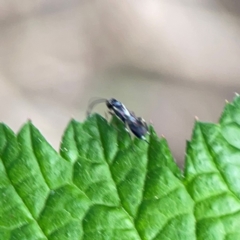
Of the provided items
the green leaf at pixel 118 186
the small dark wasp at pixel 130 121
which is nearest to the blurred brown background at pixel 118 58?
the small dark wasp at pixel 130 121

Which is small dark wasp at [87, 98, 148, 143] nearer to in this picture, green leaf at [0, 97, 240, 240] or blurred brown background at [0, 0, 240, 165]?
green leaf at [0, 97, 240, 240]

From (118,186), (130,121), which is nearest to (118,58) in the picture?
(130,121)

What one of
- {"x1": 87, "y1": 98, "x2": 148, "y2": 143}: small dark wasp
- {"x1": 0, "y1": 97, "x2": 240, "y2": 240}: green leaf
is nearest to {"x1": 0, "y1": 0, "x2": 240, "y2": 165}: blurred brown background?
{"x1": 87, "y1": 98, "x2": 148, "y2": 143}: small dark wasp

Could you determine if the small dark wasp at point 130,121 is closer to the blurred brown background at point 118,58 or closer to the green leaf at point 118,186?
the green leaf at point 118,186

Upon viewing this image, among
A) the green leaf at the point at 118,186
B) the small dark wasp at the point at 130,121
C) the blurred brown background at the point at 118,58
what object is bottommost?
the green leaf at the point at 118,186

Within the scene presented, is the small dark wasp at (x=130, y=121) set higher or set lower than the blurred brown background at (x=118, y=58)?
lower

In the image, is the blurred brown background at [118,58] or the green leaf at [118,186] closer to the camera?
the green leaf at [118,186]

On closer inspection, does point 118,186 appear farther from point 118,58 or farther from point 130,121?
point 118,58
